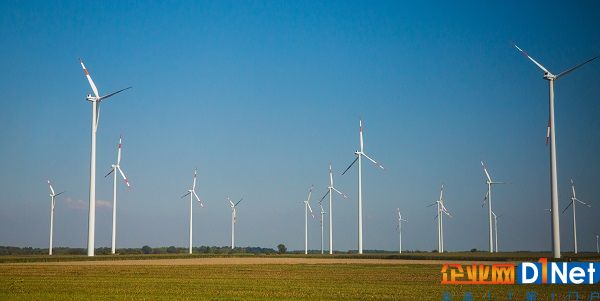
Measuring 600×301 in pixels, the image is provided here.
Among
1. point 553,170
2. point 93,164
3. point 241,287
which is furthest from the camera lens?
point 93,164

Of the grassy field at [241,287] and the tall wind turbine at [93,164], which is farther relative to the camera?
the tall wind turbine at [93,164]

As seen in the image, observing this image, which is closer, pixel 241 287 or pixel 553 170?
pixel 241 287

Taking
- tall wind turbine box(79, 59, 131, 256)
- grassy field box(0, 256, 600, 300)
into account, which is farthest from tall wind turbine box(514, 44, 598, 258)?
tall wind turbine box(79, 59, 131, 256)

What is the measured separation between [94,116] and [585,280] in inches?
2513

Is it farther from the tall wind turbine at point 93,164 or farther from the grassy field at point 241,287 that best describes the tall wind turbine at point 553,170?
the tall wind turbine at point 93,164

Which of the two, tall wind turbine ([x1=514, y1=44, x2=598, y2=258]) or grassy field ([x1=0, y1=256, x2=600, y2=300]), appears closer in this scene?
grassy field ([x1=0, y1=256, x2=600, y2=300])

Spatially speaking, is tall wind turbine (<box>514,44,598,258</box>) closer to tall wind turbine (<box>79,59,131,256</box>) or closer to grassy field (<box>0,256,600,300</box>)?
grassy field (<box>0,256,600,300</box>)

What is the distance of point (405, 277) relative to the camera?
2127 inches

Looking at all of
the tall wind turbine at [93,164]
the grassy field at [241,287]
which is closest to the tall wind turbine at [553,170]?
the grassy field at [241,287]

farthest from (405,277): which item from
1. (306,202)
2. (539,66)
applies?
(306,202)

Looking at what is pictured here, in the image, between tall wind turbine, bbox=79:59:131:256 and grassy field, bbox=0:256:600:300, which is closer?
grassy field, bbox=0:256:600:300

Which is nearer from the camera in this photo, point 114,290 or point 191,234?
point 114,290

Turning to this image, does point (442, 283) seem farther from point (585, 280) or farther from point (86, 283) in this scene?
point (86, 283)

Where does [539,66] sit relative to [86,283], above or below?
above
